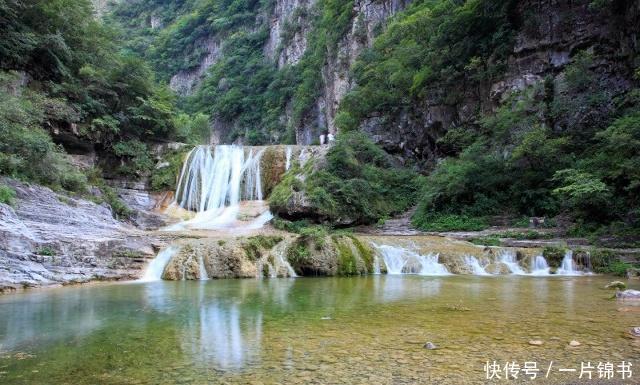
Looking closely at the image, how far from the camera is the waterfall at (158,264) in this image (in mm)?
11469

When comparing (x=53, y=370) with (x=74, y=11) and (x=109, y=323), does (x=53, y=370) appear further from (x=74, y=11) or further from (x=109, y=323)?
(x=74, y=11)

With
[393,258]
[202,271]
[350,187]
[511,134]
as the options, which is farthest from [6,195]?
[511,134]

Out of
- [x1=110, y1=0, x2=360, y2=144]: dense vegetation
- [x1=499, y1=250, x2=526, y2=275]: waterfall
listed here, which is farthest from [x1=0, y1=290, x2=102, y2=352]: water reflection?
[x1=110, y1=0, x2=360, y2=144]: dense vegetation

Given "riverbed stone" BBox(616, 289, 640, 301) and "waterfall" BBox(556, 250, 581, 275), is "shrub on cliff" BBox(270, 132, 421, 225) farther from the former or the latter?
"riverbed stone" BBox(616, 289, 640, 301)

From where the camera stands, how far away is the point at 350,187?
19438 millimetres

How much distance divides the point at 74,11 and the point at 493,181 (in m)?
22.3

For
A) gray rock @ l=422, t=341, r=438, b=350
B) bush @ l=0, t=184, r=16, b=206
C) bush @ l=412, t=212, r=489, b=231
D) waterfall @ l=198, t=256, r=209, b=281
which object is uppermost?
bush @ l=0, t=184, r=16, b=206

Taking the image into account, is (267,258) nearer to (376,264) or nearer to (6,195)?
(376,264)

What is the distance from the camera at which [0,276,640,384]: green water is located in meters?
3.69

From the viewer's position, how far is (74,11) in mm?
21578

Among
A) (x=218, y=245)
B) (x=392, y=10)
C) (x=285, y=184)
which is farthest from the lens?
(x=392, y=10)

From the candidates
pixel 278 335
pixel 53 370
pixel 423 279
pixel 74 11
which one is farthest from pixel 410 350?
pixel 74 11

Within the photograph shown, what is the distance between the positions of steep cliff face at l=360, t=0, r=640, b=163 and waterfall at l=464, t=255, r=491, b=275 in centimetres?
941

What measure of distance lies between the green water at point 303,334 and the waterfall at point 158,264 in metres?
2.74
